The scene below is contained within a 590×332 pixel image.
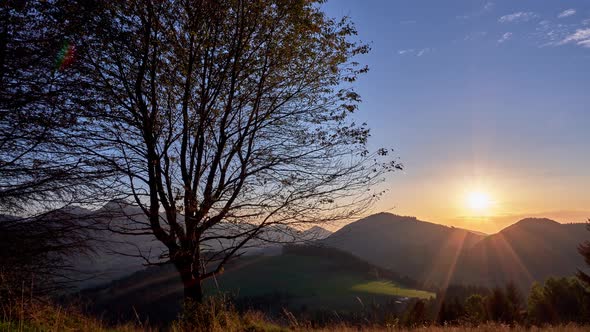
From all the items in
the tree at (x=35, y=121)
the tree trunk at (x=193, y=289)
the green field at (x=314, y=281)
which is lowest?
the green field at (x=314, y=281)

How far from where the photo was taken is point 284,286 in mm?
127375

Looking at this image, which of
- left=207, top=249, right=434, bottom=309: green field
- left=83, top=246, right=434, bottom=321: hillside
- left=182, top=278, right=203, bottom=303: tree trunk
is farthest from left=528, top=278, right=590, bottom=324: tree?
left=182, top=278, right=203, bottom=303: tree trunk

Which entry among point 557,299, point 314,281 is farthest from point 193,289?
point 314,281

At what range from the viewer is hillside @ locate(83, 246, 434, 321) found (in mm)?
97250

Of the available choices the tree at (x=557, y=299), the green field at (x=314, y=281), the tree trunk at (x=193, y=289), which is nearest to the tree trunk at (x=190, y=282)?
the tree trunk at (x=193, y=289)

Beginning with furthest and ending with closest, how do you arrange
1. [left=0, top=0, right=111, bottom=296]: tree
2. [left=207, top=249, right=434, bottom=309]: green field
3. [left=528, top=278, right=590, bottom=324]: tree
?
[left=207, top=249, right=434, bottom=309]: green field → [left=528, top=278, right=590, bottom=324]: tree → [left=0, top=0, right=111, bottom=296]: tree

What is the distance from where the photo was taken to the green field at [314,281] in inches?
4429

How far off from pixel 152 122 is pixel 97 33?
2228 mm

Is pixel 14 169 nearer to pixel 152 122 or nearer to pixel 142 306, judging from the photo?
pixel 152 122

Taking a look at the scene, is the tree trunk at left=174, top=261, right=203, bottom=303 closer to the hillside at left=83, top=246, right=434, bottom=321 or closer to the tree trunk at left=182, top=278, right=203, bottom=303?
the tree trunk at left=182, top=278, right=203, bottom=303

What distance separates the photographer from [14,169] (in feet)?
32.6

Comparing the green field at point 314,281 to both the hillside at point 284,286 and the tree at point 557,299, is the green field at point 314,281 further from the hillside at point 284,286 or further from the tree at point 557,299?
the tree at point 557,299

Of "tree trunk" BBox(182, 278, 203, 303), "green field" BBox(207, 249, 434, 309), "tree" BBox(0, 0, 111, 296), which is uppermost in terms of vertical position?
"tree" BBox(0, 0, 111, 296)

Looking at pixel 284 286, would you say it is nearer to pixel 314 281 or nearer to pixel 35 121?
pixel 314 281
